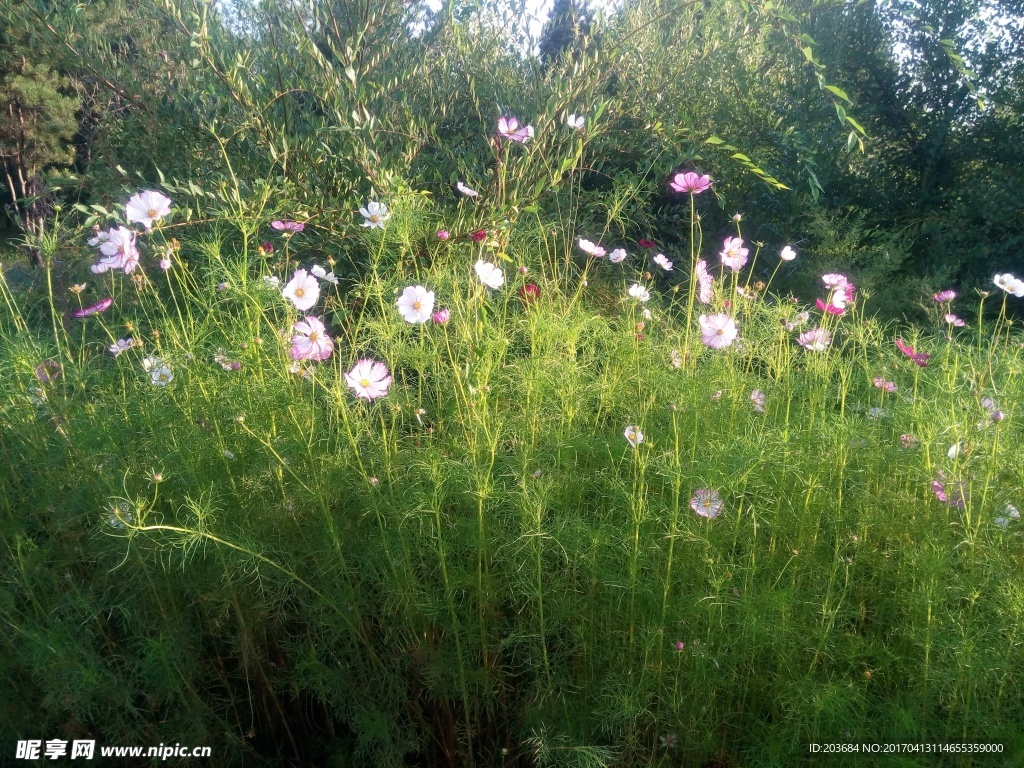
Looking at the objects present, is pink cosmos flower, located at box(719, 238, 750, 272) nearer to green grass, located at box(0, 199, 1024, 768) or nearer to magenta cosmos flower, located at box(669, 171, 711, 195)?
magenta cosmos flower, located at box(669, 171, 711, 195)

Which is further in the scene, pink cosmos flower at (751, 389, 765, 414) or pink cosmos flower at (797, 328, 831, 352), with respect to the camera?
pink cosmos flower at (797, 328, 831, 352)

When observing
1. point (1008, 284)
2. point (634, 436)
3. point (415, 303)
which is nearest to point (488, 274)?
point (415, 303)

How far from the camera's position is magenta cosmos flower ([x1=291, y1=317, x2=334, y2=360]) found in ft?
5.72

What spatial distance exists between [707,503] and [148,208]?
1520 millimetres

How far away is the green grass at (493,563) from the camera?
1.74 metres

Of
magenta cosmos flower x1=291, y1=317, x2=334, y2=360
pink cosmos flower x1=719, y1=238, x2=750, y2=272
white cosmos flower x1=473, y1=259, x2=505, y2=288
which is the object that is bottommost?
magenta cosmos flower x1=291, y1=317, x2=334, y2=360

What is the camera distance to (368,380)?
5.88 ft

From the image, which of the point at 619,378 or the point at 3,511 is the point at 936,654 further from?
the point at 3,511

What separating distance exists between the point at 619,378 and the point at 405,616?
88 centimetres

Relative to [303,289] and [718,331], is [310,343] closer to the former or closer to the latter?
[303,289]

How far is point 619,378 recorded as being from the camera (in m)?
2.27

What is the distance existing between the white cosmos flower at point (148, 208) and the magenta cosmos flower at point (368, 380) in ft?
2.27

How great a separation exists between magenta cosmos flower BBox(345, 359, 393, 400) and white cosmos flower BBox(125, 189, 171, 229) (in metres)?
0.69

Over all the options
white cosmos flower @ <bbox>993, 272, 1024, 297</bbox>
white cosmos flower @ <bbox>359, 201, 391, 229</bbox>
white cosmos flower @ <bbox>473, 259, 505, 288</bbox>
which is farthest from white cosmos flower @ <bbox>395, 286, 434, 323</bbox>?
white cosmos flower @ <bbox>993, 272, 1024, 297</bbox>
